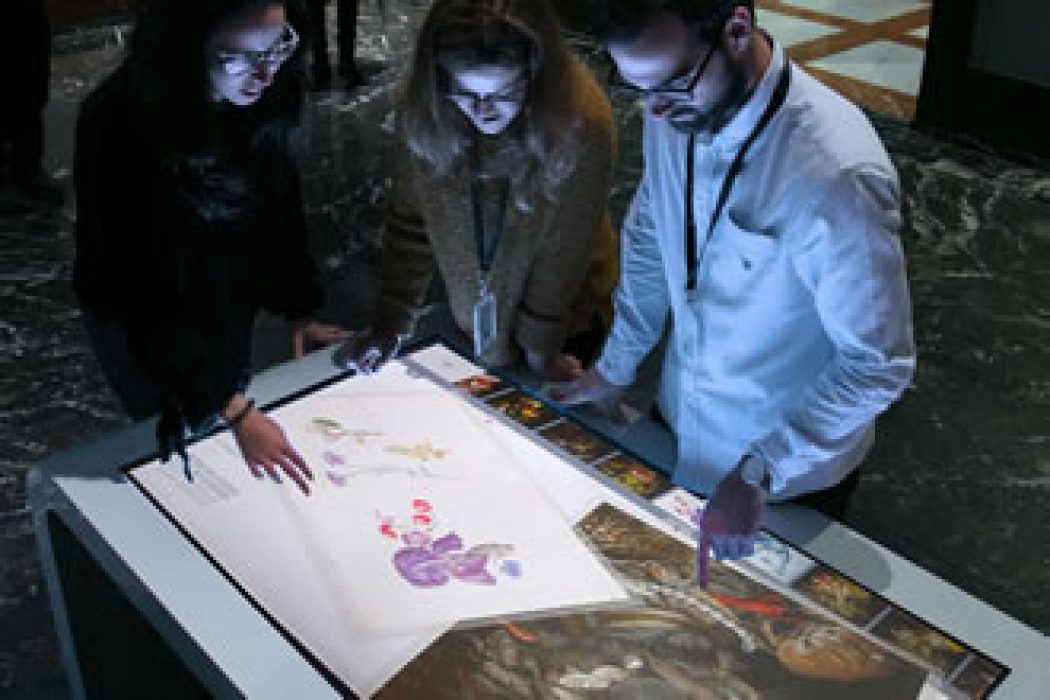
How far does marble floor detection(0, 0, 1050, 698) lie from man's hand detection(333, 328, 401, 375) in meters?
0.36

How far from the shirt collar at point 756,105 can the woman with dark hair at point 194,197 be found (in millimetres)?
516

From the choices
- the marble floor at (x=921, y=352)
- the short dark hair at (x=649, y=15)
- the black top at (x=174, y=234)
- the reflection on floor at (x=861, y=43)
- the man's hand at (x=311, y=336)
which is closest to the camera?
the short dark hair at (x=649, y=15)

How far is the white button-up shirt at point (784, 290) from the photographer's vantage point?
1.19 metres

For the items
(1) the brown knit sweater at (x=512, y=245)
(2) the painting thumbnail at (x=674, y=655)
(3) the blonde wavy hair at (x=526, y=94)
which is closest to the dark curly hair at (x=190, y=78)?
(3) the blonde wavy hair at (x=526, y=94)

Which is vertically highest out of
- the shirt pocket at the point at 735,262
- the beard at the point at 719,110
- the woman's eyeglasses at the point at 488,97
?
the beard at the point at 719,110

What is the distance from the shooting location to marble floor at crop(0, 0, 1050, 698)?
2.49 metres

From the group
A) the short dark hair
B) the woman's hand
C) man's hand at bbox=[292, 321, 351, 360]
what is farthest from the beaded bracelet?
the short dark hair

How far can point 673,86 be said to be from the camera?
47.6 inches

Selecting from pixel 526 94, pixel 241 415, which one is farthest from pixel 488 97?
pixel 241 415

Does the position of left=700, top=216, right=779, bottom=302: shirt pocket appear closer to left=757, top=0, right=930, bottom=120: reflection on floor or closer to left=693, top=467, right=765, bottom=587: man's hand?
left=693, top=467, right=765, bottom=587: man's hand

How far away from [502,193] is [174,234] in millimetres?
516

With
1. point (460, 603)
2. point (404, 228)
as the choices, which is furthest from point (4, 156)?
point (460, 603)

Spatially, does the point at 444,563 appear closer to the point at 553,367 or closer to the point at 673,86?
the point at 553,367

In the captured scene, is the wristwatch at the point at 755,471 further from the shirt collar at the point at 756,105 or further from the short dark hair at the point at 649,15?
the short dark hair at the point at 649,15
